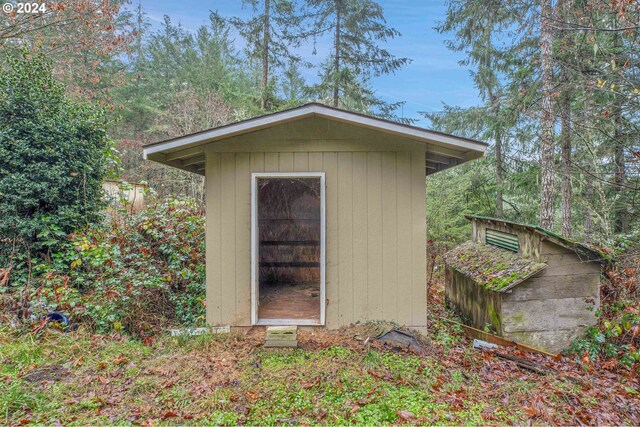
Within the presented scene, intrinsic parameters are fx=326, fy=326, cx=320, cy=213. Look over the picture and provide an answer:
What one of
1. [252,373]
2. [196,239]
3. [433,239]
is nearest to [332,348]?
[252,373]

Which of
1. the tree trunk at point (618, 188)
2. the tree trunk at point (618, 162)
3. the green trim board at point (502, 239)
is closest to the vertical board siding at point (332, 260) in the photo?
the green trim board at point (502, 239)

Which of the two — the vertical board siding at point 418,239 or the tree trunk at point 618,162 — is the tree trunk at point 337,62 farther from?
the vertical board siding at point 418,239

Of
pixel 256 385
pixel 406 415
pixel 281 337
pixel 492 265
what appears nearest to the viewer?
pixel 406 415

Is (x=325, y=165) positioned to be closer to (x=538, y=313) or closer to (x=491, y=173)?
(x=538, y=313)

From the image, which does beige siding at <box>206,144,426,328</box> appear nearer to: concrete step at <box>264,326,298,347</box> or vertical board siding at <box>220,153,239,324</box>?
vertical board siding at <box>220,153,239,324</box>

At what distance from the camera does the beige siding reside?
12.8ft

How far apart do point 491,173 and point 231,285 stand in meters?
8.63

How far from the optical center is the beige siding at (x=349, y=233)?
392 cm

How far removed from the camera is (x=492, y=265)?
4.69 m

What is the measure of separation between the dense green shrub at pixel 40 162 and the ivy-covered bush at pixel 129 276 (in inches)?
17.1

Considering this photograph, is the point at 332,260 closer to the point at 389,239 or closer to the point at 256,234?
the point at 389,239

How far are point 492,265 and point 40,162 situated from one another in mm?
7167

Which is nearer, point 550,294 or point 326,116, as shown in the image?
point 326,116

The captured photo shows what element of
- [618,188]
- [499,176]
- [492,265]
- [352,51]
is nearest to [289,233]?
[492,265]
